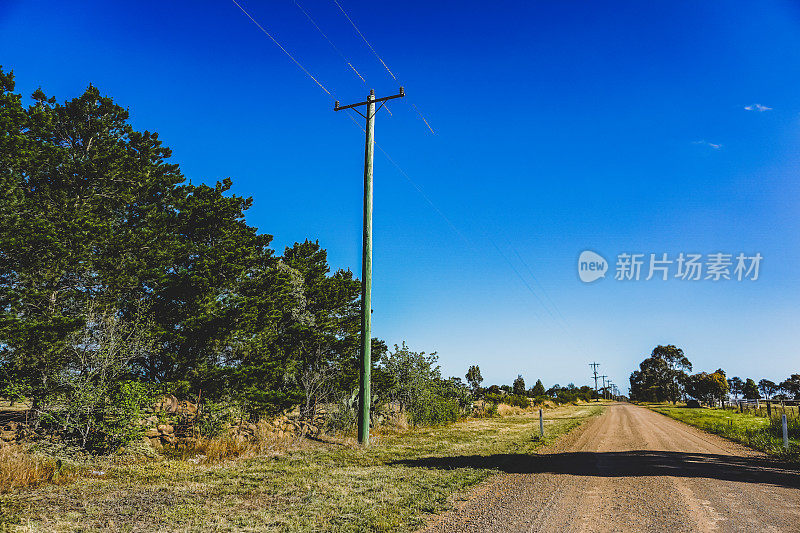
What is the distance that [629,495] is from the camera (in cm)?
771

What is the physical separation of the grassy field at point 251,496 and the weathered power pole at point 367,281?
1.89 m

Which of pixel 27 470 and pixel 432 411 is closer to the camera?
pixel 27 470

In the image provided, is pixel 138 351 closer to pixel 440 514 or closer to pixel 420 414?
pixel 440 514

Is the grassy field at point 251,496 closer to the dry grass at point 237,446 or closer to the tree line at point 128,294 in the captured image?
the dry grass at point 237,446

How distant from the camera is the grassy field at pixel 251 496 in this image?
5.94 m

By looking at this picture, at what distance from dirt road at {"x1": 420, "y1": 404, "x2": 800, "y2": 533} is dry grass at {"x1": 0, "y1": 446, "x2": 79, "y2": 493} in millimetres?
7006

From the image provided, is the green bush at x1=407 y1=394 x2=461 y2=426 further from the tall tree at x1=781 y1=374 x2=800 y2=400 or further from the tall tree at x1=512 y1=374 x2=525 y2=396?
the tall tree at x1=781 y1=374 x2=800 y2=400

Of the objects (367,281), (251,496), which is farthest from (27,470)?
(367,281)

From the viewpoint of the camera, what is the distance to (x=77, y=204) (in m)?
12.9

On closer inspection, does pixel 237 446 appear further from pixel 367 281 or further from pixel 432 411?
pixel 432 411

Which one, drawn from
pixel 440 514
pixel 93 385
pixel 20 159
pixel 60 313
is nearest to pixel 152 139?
pixel 20 159

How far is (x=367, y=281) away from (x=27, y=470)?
924 cm

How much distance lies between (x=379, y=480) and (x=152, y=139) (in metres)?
15.4

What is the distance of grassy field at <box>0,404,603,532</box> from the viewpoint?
19.5 ft
